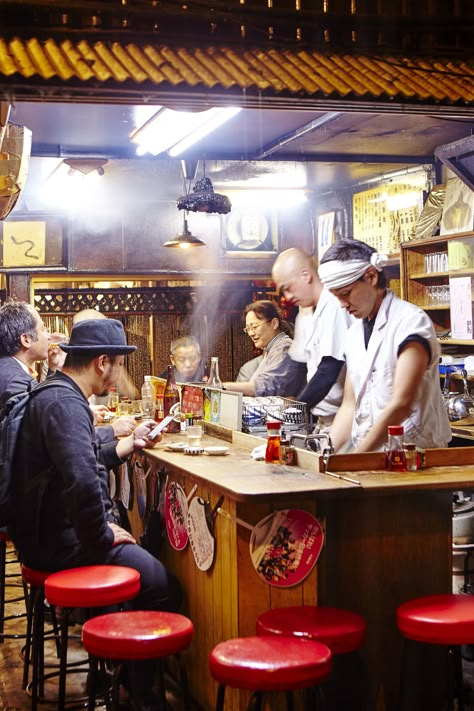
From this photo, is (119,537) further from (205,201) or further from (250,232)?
(250,232)

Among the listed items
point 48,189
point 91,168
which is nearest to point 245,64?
point 91,168

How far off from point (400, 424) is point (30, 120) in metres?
4.13

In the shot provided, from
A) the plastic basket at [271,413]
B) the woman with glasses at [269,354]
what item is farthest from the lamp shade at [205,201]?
the plastic basket at [271,413]

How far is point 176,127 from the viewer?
621 cm

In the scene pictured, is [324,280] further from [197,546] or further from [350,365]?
[197,546]

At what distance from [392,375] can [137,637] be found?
1895 millimetres

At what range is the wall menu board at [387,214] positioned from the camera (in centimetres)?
869

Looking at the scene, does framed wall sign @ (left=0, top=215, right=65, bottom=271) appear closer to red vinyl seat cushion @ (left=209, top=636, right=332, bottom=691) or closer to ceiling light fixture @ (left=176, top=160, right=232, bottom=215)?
ceiling light fixture @ (left=176, top=160, right=232, bottom=215)

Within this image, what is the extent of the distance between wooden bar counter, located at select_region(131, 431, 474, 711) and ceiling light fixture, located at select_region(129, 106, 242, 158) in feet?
9.10

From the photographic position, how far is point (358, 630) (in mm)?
3098

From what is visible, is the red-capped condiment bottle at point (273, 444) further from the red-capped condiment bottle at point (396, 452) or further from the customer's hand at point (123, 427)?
the customer's hand at point (123, 427)

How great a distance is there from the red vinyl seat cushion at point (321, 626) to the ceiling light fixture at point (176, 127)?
10.8 feet

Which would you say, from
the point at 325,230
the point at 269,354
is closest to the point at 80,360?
the point at 269,354

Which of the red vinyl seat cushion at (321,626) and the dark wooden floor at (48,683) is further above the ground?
the red vinyl seat cushion at (321,626)
